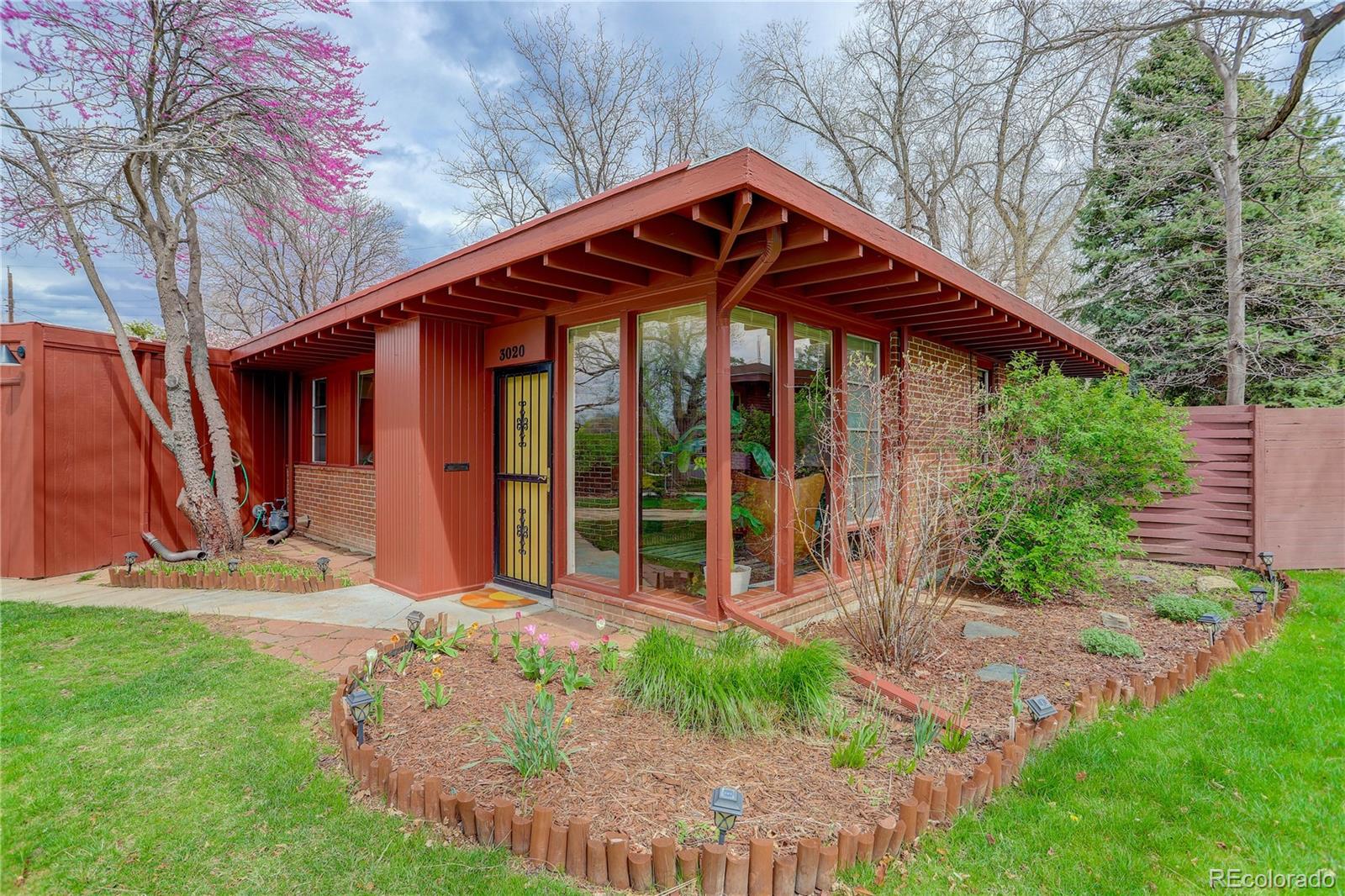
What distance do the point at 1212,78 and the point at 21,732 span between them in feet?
52.1

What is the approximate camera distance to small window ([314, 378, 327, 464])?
8750mm

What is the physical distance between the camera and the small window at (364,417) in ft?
25.7

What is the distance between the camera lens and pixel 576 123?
16.5 m

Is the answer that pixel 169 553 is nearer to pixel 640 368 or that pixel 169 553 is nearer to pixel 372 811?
pixel 640 368

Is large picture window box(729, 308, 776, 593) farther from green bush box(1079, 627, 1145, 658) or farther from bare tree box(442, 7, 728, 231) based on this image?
bare tree box(442, 7, 728, 231)

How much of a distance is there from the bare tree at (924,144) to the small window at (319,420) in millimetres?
13241

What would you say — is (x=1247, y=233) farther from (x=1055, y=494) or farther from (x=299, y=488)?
(x=299, y=488)

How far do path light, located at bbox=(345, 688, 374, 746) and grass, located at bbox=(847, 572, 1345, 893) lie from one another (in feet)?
6.94

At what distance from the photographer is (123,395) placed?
6.98 meters

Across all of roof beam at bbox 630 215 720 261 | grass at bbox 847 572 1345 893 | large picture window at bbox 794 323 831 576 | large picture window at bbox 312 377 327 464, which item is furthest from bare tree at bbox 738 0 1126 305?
grass at bbox 847 572 1345 893

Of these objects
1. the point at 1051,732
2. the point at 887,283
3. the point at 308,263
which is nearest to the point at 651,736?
the point at 1051,732

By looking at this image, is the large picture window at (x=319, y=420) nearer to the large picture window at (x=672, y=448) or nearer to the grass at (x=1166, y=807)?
the large picture window at (x=672, y=448)

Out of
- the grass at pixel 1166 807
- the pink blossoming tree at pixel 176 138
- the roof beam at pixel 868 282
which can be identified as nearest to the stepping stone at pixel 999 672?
the grass at pixel 1166 807

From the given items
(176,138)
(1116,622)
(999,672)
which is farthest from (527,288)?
(1116,622)
